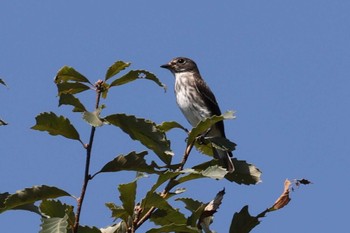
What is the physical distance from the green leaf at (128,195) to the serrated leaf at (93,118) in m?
0.47

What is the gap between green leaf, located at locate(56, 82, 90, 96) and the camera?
4445 mm

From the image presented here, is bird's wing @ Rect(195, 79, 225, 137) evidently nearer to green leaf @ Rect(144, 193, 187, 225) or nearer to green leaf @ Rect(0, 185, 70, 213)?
green leaf @ Rect(144, 193, 187, 225)

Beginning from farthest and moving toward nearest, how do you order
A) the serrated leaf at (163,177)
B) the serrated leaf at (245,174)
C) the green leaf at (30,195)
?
1. the serrated leaf at (245,174)
2. the serrated leaf at (163,177)
3. the green leaf at (30,195)

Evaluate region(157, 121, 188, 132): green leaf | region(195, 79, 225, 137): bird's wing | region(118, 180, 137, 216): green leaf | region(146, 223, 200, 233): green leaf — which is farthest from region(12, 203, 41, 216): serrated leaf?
region(195, 79, 225, 137): bird's wing

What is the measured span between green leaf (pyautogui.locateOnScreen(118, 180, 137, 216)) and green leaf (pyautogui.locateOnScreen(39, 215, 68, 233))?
501 mm

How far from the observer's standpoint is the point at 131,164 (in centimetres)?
434

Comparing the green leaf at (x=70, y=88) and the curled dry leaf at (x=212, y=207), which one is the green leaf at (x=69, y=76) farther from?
the curled dry leaf at (x=212, y=207)

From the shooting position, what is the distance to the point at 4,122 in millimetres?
3967

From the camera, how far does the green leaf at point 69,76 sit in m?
4.55

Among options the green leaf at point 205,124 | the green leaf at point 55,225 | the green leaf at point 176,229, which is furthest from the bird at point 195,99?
the green leaf at point 55,225

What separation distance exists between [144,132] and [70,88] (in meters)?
0.64

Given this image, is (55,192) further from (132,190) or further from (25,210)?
(132,190)

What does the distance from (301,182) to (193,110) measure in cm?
715

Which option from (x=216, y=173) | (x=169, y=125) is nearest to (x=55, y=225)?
(x=216, y=173)
